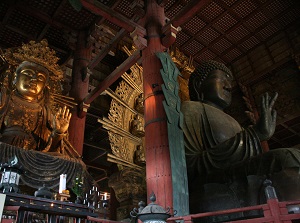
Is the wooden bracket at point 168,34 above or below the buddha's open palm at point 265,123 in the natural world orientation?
above

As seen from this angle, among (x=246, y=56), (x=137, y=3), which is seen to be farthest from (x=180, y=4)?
(x=246, y=56)

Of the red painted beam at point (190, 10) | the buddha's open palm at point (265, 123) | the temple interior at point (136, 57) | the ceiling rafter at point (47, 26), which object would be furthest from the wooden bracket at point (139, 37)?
the ceiling rafter at point (47, 26)

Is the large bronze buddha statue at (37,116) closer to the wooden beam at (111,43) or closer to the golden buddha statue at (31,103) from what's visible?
the golden buddha statue at (31,103)

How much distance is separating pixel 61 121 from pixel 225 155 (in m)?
2.73

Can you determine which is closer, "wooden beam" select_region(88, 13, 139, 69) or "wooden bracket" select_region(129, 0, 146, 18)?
"wooden bracket" select_region(129, 0, 146, 18)

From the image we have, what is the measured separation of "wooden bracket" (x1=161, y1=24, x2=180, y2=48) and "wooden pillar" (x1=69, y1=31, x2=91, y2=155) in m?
2.21

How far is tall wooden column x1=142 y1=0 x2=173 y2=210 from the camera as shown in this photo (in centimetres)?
333

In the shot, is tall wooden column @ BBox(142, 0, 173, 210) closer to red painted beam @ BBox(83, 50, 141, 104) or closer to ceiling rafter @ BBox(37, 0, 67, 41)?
red painted beam @ BBox(83, 50, 141, 104)

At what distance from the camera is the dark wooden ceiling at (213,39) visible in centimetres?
630

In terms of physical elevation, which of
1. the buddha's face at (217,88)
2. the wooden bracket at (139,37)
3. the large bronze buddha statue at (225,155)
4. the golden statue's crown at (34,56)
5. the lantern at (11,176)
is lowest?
the lantern at (11,176)

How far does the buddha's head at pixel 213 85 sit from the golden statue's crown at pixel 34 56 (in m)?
2.61

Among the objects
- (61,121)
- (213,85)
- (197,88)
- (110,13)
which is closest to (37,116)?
(61,121)

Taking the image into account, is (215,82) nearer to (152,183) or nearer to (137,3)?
(137,3)

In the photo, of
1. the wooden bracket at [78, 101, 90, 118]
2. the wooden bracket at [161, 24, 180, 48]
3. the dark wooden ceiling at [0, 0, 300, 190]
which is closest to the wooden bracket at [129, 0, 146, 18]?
the wooden bracket at [161, 24, 180, 48]
